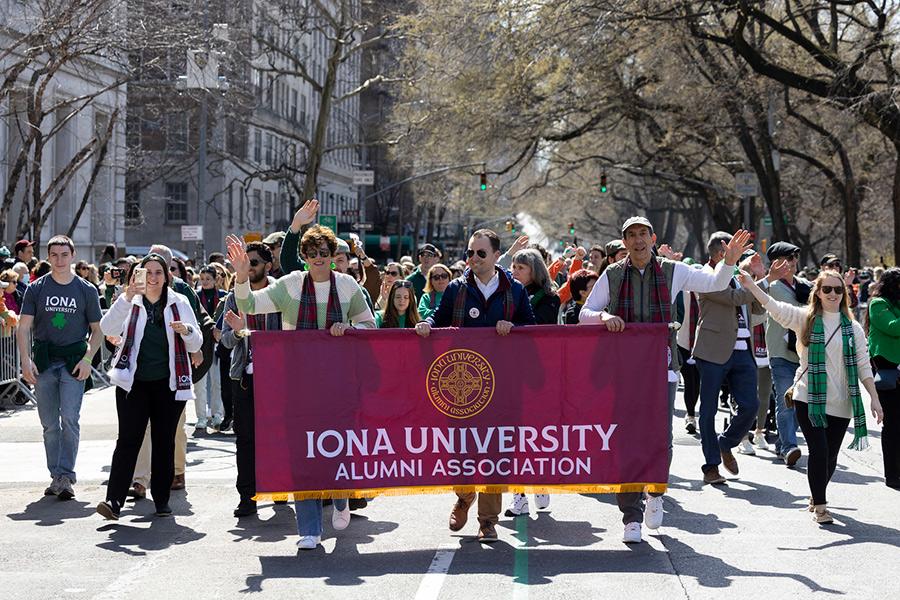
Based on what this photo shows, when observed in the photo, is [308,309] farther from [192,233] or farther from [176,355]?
[192,233]

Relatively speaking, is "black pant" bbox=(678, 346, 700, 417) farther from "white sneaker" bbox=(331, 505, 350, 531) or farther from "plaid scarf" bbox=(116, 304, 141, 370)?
"plaid scarf" bbox=(116, 304, 141, 370)

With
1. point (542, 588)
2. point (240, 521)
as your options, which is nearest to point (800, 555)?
point (542, 588)

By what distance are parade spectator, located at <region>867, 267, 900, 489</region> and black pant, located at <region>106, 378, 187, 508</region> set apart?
5242 millimetres

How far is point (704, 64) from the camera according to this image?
1487 inches

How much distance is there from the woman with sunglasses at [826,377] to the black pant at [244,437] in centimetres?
339

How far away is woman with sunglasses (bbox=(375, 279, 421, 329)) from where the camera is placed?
38.4ft

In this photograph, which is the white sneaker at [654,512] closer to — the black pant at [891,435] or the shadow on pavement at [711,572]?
the shadow on pavement at [711,572]

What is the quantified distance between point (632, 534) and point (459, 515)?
109 cm

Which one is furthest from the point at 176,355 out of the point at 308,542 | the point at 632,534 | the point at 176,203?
the point at 176,203

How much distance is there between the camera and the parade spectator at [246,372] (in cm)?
923

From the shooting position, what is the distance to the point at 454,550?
27.8ft

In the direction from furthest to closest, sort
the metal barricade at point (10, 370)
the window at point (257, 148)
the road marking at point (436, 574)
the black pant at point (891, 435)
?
the window at point (257, 148) → the metal barricade at point (10, 370) → the black pant at point (891, 435) → the road marking at point (436, 574)

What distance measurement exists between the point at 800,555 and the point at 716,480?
2.67 meters

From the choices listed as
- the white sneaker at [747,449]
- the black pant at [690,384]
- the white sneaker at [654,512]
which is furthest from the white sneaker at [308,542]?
→ the black pant at [690,384]
